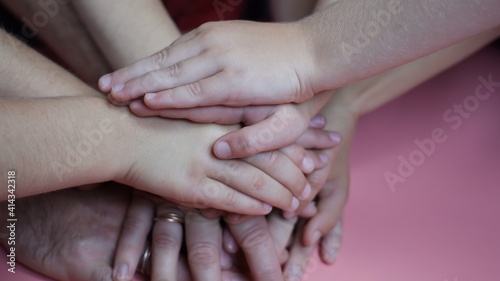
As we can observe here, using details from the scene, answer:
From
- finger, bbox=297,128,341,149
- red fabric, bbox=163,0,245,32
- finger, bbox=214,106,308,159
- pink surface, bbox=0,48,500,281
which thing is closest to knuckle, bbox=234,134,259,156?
finger, bbox=214,106,308,159

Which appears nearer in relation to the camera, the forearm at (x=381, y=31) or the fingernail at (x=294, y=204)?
the forearm at (x=381, y=31)

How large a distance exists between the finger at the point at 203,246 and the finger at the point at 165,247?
2cm

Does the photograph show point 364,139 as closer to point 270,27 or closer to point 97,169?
point 270,27

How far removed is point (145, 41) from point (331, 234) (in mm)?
376

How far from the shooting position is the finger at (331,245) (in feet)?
2.81

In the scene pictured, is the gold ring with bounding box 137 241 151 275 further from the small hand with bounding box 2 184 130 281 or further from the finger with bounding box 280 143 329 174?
the finger with bounding box 280 143 329 174

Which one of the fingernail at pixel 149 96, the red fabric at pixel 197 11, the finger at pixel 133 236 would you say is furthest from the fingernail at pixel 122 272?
the red fabric at pixel 197 11

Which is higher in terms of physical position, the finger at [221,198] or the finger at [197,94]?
the finger at [197,94]

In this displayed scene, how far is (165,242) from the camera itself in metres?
0.79

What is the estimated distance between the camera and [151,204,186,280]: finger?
0.76 metres

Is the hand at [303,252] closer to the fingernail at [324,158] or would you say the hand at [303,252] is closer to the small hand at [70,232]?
the fingernail at [324,158]

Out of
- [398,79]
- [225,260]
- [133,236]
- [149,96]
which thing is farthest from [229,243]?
[398,79]

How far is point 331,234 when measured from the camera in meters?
0.88

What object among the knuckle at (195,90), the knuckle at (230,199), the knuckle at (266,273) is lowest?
the knuckle at (266,273)
